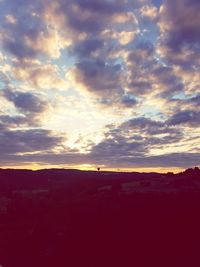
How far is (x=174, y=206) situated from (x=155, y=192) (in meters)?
15.7

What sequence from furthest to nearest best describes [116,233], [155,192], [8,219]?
[8,219] < [155,192] < [116,233]

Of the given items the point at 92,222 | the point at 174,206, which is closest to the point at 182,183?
the point at 174,206

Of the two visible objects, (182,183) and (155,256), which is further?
(182,183)

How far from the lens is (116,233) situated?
7562cm

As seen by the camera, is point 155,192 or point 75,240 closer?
point 75,240

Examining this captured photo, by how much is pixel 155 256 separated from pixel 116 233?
455 inches

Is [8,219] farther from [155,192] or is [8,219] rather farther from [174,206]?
[174,206]

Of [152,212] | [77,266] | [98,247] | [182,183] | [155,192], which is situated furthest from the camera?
[182,183]

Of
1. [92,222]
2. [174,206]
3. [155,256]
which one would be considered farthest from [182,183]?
[155,256]

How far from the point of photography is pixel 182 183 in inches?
4653

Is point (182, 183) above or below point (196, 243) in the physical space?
above

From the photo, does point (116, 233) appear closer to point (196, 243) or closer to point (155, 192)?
point (196, 243)

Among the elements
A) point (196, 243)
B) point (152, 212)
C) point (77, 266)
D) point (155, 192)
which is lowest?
point (77, 266)

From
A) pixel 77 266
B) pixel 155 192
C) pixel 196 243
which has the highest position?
pixel 155 192
